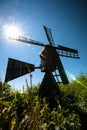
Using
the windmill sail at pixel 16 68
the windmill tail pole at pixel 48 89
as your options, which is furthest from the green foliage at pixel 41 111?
the windmill sail at pixel 16 68

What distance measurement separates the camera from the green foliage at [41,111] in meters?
1.32

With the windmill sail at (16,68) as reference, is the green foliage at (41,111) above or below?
below

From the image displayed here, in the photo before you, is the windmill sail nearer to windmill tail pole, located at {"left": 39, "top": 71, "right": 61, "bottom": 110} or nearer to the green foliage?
the green foliage

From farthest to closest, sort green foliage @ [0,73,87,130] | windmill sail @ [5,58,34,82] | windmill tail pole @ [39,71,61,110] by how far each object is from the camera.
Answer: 1. windmill sail @ [5,58,34,82]
2. windmill tail pole @ [39,71,61,110]
3. green foliage @ [0,73,87,130]

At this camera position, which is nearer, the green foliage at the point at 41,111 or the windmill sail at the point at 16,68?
the green foliage at the point at 41,111

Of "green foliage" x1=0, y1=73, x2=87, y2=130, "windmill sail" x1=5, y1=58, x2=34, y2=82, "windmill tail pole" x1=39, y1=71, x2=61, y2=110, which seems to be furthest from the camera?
"windmill sail" x1=5, y1=58, x2=34, y2=82

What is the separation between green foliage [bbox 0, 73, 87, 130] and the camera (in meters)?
1.32

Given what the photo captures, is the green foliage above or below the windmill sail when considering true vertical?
below

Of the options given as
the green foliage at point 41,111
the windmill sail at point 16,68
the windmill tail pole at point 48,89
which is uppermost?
the windmill sail at point 16,68

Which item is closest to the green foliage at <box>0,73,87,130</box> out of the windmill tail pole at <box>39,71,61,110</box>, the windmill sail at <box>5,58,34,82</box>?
the windmill tail pole at <box>39,71,61,110</box>

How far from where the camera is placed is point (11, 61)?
20.5 meters

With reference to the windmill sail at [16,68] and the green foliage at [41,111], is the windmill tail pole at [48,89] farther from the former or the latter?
the windmill sail at [16,68]

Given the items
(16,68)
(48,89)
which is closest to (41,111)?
(48,89)

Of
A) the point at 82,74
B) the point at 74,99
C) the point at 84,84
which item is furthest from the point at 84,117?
the point at 82,74
